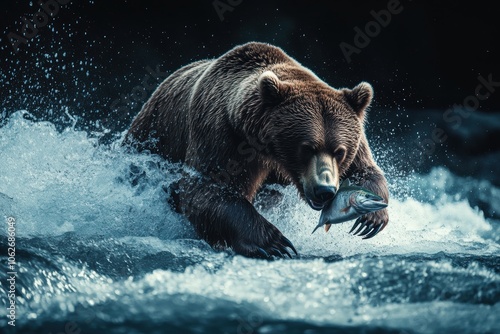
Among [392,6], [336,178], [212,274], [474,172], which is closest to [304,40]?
[392,6]

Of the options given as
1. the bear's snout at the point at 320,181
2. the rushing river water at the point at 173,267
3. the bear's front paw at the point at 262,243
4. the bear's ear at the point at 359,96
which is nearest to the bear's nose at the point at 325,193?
the bear's snout at the point at 320,181

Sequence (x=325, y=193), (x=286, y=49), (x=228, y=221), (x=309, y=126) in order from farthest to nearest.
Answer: (x=286, y=49)
(x=228, y=221)
(x=309, y=126)
(x=325, y=193)

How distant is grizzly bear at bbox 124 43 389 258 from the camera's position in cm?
483

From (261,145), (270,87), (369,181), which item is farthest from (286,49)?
(270,87)

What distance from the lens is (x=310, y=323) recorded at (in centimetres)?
346

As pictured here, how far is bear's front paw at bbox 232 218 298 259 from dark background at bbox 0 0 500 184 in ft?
19.3

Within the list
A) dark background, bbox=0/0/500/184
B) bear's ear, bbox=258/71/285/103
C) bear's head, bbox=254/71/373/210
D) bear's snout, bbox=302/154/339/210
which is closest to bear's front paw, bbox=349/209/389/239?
bear's head, bbox=254/71/373/210

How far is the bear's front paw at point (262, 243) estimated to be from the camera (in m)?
4.82

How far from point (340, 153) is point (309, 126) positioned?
305mm

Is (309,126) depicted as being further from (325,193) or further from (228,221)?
(228,221)

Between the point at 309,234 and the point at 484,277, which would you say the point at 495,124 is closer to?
the point at 309,234

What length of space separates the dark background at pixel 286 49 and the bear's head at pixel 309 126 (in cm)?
552

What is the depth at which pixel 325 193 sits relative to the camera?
4445 mm

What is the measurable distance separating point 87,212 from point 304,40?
244 inches
